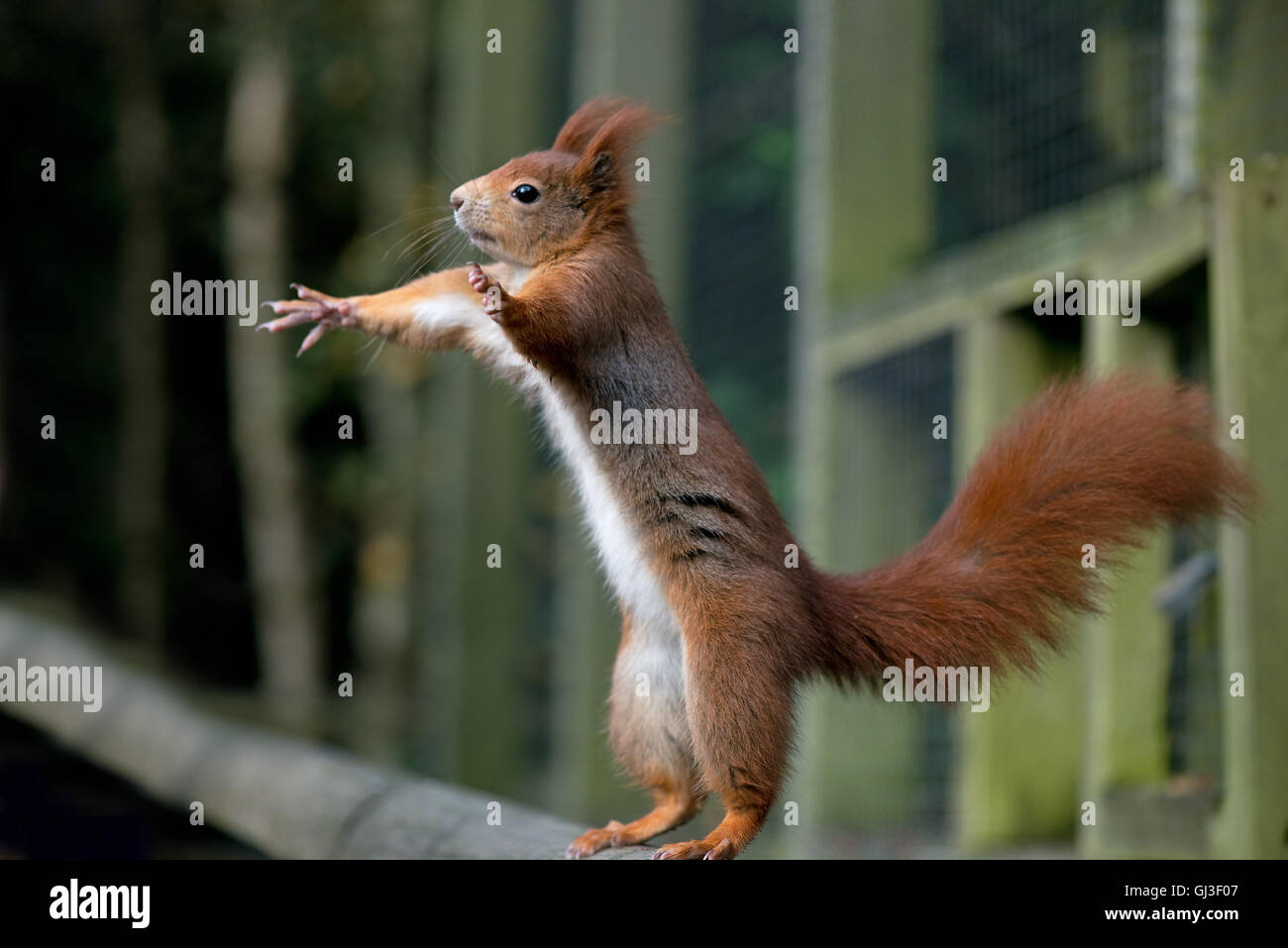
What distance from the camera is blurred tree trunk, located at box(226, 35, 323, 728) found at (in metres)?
7.86

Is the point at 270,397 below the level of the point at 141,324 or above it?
below

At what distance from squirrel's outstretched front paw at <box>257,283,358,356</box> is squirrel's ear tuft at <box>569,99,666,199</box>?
411 mm

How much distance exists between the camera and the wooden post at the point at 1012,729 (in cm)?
327

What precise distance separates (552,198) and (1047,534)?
0.91 meters

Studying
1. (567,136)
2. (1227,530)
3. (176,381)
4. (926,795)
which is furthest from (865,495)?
(176,381)

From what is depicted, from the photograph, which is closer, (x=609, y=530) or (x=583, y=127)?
(x=609, y=530)

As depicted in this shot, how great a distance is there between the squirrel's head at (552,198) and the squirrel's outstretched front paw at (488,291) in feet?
1.00

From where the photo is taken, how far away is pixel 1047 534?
2.27 meters

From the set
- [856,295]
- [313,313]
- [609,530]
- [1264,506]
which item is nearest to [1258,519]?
[1264,506]

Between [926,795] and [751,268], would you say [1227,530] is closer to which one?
[926,795]

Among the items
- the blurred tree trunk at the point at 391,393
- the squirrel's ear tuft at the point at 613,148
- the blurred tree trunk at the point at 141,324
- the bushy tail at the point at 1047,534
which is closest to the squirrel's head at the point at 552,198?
the squirrel's ear tuft at the point at 613,148

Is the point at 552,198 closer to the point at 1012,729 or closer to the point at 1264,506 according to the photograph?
the point at 1264,506

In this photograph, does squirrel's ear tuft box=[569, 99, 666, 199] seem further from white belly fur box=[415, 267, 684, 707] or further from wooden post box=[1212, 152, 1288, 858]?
wooden post box=[1212, 152, 1288, 858]
